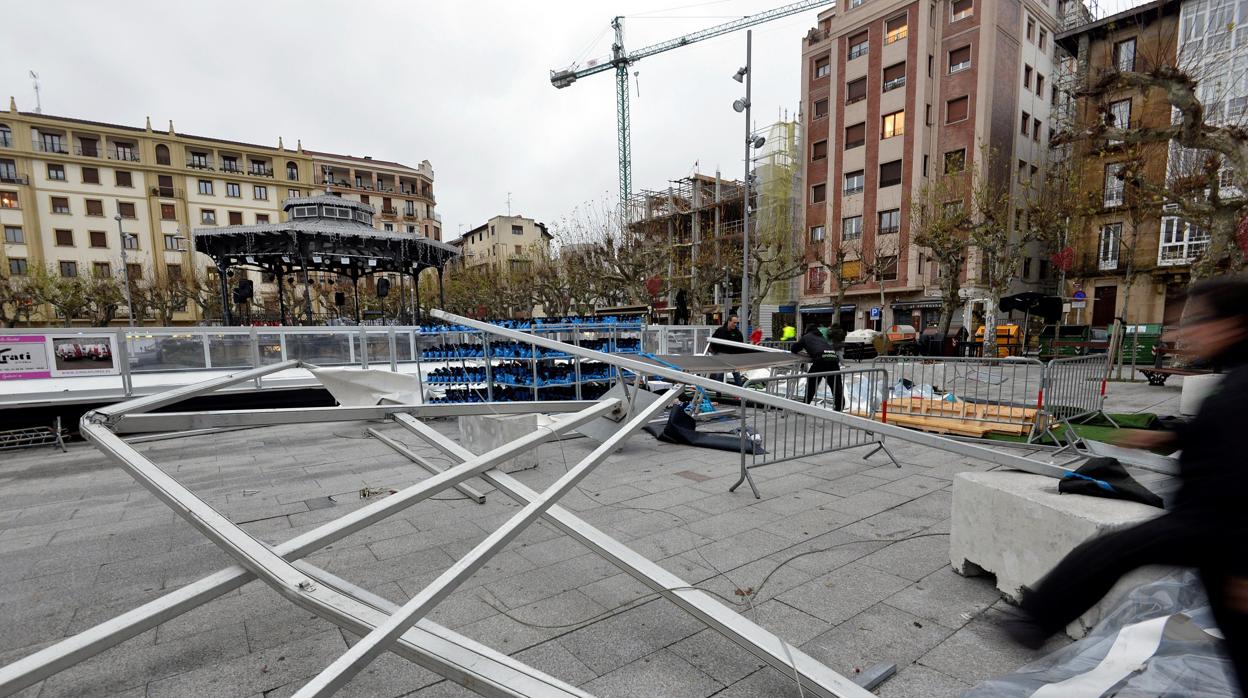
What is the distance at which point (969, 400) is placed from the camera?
9.05 m

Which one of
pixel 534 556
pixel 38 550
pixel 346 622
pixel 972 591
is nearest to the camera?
pixel 346 622

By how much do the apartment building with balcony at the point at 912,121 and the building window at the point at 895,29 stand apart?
6 cm

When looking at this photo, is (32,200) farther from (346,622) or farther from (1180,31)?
(1180,31)

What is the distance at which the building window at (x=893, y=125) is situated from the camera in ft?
105

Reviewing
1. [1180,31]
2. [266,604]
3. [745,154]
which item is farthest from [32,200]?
[1180,31]

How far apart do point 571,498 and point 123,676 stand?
3.06 meters

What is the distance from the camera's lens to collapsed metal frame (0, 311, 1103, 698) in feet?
5.67

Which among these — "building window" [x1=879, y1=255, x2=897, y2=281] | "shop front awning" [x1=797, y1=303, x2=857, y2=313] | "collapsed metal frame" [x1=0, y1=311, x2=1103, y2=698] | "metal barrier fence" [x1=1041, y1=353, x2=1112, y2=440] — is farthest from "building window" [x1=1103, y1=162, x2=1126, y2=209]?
"collapsed metal frame" [x1=0, y1=311, x2=1103, y2=698]

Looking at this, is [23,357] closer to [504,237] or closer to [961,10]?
[961,10]

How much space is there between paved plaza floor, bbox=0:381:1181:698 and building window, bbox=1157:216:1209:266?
32092mm

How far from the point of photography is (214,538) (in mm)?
2049

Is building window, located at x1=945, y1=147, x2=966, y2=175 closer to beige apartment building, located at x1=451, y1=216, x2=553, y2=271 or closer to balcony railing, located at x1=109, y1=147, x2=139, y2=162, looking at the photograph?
beige apartment building, located at x1=451, y1=216, x2=553, y2=271

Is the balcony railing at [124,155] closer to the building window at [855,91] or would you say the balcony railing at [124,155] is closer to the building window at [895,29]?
the building window at [855,91]

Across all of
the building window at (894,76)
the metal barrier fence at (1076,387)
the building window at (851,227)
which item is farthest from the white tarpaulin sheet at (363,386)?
the building window at (894,76)
